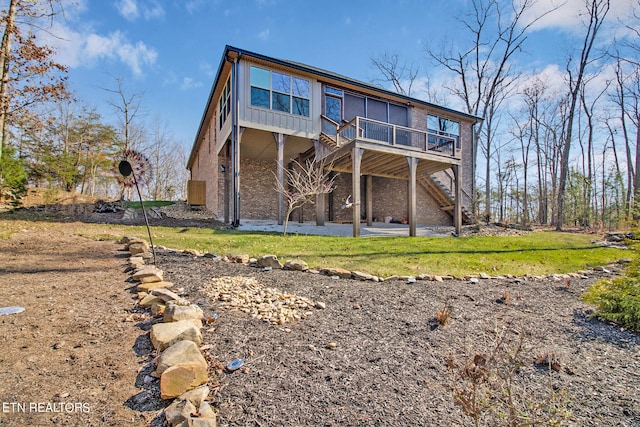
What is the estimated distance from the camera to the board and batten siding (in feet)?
33.1

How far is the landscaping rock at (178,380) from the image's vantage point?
64.5 inches

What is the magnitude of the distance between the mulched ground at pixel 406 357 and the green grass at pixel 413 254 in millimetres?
1283

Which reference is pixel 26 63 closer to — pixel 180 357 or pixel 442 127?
pixel 180 357

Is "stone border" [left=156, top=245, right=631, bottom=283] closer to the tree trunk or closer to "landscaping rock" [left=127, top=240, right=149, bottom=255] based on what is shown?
"landscaping rock" [left=127, top=240, right=149, bottom=255]

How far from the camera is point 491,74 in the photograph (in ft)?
55.2

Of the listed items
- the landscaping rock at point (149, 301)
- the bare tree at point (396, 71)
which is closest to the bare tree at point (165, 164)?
the bare tree at point (396, 71)

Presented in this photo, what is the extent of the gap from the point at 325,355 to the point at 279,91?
1046cm

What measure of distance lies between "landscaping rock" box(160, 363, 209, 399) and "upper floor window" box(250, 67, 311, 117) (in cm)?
1005

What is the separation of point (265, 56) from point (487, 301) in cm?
1009

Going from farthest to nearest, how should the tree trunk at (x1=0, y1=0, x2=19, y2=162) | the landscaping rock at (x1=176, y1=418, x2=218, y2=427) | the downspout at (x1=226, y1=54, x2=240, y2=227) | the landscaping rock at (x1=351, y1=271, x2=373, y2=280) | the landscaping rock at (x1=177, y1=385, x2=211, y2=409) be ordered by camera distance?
the downspout at (x1=226, y1=54, x2=240, y2=227) → the tree trunk at (x1=0, y1=0, x2=19, y2=162) → the landscaping rock at (x1=351, y1=271, x2=373, y2=280) → the landscaping rock at (x1=177, y1=385, x2=211, y2=409) → the landscaping rock at (x1=176, y1=418, x2=218, y2=427)

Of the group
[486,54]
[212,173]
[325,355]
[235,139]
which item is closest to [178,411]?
[325,355]

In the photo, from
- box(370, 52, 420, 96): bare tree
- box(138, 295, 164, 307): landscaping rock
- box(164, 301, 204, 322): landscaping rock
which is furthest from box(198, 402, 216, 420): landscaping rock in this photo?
box(370, 52, 420, 96): bare tree

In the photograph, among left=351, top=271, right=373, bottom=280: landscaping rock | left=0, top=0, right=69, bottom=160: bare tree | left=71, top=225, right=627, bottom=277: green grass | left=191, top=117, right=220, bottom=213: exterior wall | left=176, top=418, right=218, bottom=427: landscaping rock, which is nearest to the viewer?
left=176, top=418, right=218, bottom=427: landscaping rock

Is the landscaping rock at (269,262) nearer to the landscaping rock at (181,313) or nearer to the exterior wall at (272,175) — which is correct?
the landscaping rock at (181,313)
